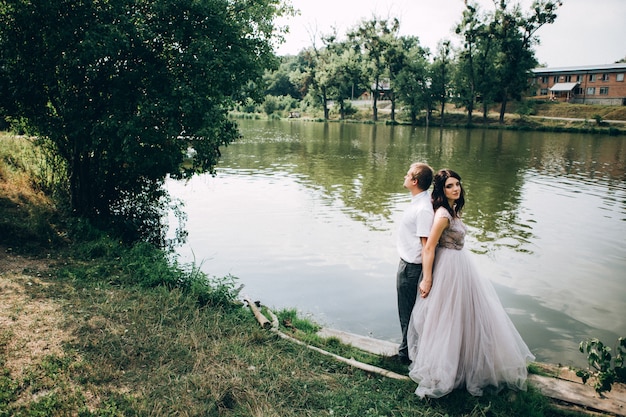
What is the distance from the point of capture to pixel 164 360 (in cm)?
543

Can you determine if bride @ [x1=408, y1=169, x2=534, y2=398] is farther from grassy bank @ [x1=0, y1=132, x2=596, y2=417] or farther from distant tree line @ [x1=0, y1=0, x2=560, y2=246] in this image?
distant tree line @ [x1=0, y1=0, x2=560, y2=246]

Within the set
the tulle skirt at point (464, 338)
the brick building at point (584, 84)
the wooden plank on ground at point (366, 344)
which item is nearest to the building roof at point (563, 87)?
the brick building at point (584, 84)

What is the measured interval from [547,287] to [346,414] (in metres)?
7.34

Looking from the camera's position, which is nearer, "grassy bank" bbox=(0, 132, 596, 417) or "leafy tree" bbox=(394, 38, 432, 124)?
"grassy bank" bbox=(0, 132, 596, 417)

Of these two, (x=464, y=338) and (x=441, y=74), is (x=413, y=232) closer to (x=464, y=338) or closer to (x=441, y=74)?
(x=464, y=338)

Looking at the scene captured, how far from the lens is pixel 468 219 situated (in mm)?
15414

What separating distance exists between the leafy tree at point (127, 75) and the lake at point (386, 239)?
3.16m

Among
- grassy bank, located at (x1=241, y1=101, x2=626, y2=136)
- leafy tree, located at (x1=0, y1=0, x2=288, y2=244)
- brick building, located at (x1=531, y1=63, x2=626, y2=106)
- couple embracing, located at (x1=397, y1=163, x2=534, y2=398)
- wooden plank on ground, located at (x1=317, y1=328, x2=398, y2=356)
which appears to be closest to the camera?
couple embracing, located at (x1=397, y1=163, x2=534, y2=398)

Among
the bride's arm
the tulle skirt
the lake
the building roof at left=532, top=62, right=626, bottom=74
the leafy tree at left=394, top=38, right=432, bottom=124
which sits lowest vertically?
the lake

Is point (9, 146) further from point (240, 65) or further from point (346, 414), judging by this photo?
point (346, 414)

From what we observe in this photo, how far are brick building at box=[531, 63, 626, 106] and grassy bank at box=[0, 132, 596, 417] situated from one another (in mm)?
80562

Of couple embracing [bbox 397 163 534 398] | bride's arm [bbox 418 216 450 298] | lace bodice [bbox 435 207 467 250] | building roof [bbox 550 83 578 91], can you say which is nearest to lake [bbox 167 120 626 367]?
couple embracing [bbox 397 163 534 398]

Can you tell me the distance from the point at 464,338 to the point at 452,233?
3.97 feet

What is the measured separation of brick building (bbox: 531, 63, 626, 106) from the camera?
70250 mm
